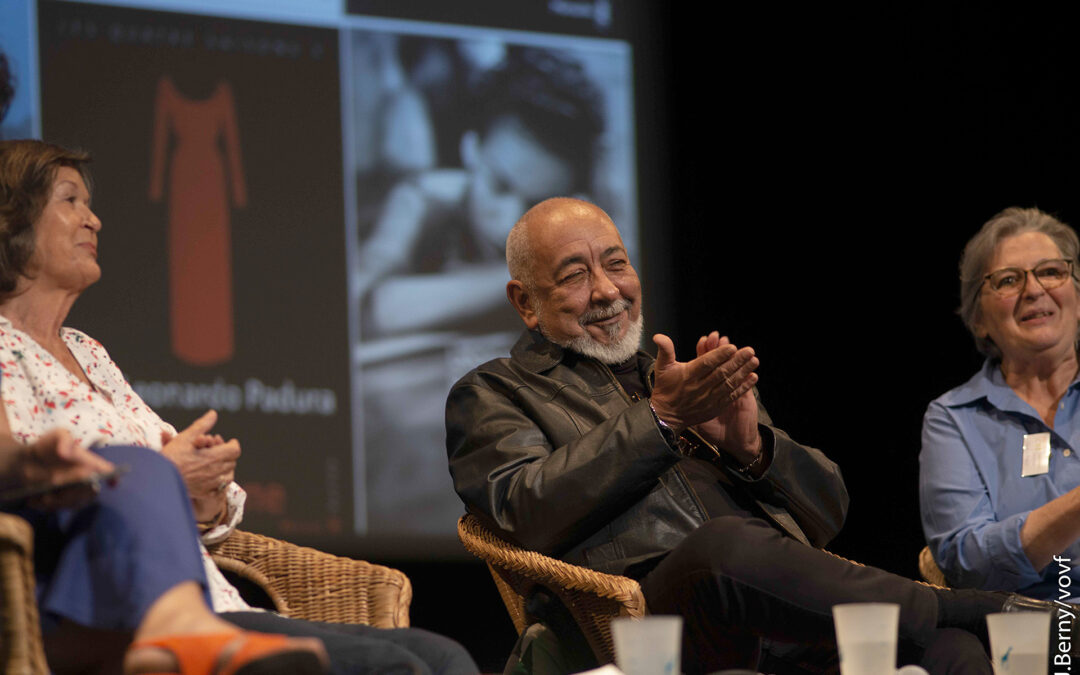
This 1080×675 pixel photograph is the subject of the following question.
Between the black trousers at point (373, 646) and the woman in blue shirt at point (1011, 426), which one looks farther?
the woman in blue shirt at point (1011, 426)

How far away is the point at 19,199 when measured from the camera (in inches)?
88.5

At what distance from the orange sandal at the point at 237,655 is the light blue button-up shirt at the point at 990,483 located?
6.09 ft

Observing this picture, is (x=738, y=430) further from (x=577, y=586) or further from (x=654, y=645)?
(x=654, y=645)

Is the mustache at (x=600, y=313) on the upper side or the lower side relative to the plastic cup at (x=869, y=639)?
upper

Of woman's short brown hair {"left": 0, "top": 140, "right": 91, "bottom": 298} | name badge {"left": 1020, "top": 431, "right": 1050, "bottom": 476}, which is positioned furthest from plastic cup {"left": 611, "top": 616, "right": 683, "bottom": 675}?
name badge {"left": 1020, "top": 431, "right": 1050, "bottom": 476}

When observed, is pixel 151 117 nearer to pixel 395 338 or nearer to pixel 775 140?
pixel 395 338

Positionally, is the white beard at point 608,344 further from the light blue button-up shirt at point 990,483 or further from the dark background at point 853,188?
the dark background at point 853,188

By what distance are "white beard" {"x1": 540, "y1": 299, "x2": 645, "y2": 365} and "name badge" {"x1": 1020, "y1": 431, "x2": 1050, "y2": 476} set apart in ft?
3.38

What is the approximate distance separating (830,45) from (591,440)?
3.25 m

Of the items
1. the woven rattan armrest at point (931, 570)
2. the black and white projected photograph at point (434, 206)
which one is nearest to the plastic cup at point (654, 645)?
the woven rattan armrest at point (931, 570)

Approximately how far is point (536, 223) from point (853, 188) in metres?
2.57

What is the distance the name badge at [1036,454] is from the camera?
2.93 metres

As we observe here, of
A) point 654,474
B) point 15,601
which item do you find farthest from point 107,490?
point 654,474

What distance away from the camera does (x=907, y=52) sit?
16.5 ft
